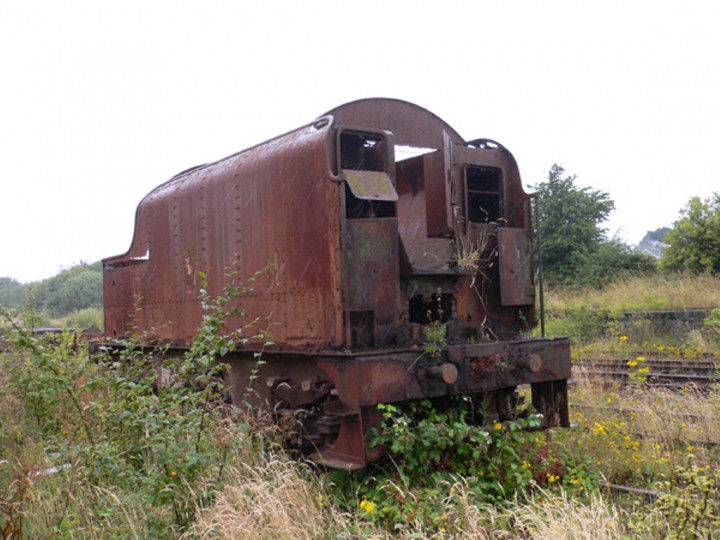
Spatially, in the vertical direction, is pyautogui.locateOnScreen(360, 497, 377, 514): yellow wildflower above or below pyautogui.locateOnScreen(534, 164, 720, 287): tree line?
below

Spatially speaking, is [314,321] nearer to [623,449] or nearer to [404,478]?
[404,478]

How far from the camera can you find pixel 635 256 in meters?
23.2

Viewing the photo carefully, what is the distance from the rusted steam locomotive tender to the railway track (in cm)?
380

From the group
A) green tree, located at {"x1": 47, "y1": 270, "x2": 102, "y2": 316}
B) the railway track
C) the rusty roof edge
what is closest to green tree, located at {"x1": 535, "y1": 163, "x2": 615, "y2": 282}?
the railway track

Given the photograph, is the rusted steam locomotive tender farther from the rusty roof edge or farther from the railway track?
the railway track

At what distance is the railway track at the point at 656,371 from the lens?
977 centimetres

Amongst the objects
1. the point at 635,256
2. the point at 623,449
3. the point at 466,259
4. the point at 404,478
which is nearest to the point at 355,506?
the point at 404,478

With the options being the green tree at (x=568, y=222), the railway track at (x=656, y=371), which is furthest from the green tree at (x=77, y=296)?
the railway track at (x=656, y=371)

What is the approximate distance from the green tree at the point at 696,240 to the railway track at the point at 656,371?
7719 mm

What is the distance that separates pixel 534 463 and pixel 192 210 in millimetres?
4638

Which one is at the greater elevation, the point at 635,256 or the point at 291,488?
the point at 635,256

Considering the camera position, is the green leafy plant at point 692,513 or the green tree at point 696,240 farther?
the green tree at point 696,240

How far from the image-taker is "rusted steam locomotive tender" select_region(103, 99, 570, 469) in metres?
5.43

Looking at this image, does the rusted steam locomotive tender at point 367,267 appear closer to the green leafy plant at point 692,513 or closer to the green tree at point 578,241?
the green leafy plant at point 692,513
